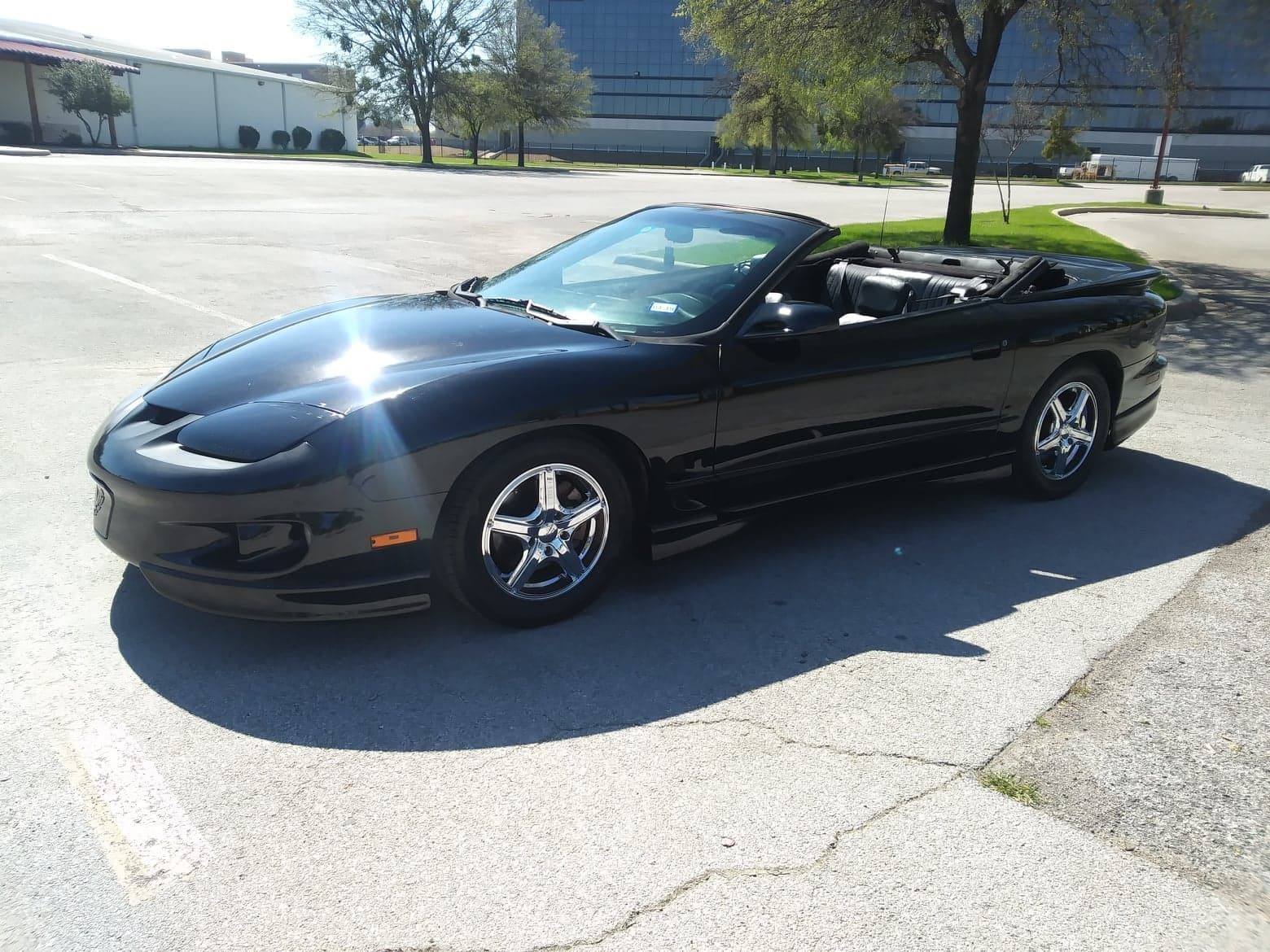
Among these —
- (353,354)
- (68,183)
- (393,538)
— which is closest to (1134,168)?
(68,183)

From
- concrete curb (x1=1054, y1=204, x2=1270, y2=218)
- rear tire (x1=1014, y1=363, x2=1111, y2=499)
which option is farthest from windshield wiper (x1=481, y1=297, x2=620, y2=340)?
concrete curb (x1=1054, y1=204, x2=1270, y2=218)

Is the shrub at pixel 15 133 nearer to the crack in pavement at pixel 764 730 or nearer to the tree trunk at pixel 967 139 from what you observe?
the tree trunk at pixel 967 139

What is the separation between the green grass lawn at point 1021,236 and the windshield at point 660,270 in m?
9.33

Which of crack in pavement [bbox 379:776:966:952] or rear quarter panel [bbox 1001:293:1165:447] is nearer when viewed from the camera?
crack in pavement [bbox 379:776:966:952]

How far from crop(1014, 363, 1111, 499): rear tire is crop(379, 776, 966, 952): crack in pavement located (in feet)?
8.80

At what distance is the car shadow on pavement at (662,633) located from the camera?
9.89 feet

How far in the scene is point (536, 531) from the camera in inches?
136

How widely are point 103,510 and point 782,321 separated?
2.53 metres

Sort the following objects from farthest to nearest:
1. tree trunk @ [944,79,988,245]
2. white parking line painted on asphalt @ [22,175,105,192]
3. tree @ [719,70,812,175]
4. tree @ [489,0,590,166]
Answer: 1. tree @ [719,70,812,175]
2. tree @ [489,0,590,166]
3. white parking line painted on asphalt @ [22,175,105,192]
4. tree trunk @ [944,79,988,245]

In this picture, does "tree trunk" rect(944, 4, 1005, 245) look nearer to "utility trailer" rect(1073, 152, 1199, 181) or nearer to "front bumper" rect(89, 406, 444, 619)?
"front bumper" rect(89, 406, 444, 619)

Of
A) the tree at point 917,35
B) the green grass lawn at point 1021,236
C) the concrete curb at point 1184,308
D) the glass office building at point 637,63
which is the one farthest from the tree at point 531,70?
the concrete curb at point 1184,308

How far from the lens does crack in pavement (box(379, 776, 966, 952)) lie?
6.94 ft

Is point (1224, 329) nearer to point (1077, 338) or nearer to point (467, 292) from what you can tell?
point (1077, 338)

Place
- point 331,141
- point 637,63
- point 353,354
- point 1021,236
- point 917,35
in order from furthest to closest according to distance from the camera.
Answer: point 637,63 < point 331,141 < point 1021,236 < point 917,35 < point 353,354
